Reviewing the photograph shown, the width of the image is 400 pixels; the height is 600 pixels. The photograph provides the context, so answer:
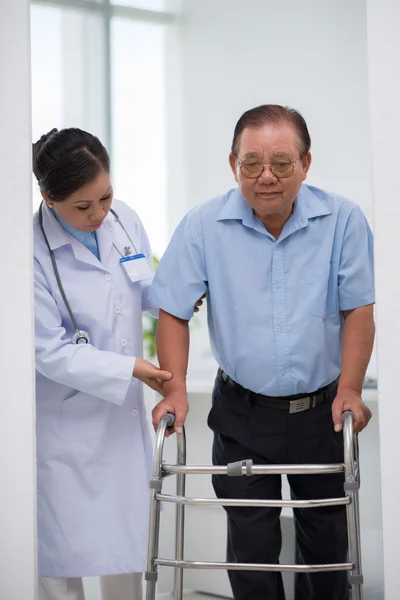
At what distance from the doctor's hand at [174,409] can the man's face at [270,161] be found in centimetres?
56

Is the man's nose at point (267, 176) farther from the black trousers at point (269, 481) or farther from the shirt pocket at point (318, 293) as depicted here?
the black trousers at point (269, 481)

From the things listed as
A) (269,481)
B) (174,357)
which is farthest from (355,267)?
(269,481)

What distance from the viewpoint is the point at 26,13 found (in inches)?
72.9

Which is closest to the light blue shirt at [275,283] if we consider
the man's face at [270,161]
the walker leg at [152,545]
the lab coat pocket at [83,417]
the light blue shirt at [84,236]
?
the man's face at [270,161]

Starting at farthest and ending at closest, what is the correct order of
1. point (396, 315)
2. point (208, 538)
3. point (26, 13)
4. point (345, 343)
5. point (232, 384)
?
point (208, 538)
point (232, 384)
point (345, 343)
point (26, 13)
point (396, 315)

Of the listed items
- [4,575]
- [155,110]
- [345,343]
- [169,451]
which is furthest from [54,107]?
[4,575]

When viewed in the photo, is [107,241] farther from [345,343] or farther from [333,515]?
[333,515]

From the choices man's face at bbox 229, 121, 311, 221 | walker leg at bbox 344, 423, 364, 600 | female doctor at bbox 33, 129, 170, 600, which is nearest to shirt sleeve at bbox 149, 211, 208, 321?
female doctor at bbox 33, 129, 170, 600

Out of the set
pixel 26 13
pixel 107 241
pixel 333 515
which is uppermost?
pixel 26 13

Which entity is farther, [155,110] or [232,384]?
[155,110]

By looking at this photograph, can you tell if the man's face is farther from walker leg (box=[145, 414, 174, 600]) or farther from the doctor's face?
walker leg (box=[145, 414, 174, 600])

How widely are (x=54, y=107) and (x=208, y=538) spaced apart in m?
2.56

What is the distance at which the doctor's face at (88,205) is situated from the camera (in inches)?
86.7

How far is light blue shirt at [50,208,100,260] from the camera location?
2.33 m
